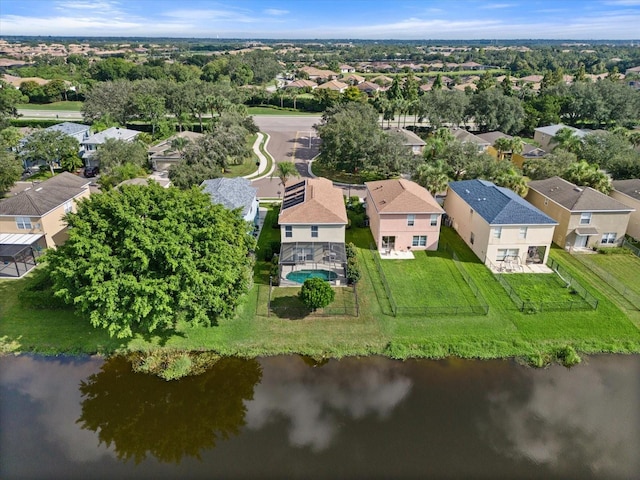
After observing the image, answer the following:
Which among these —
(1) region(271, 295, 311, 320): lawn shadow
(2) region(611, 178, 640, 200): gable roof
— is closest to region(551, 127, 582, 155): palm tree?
(2) region(611, 178, 640, 200): gable roof

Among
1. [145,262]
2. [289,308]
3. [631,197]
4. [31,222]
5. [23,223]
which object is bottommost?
[289,308]

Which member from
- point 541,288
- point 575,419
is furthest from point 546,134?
point 575,419

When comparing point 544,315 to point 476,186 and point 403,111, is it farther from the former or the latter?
point 403,111

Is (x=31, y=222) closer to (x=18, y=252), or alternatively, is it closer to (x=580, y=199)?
(x=18, y=252)

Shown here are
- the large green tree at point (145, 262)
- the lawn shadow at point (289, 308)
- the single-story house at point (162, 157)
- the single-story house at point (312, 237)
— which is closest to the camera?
the large green tree at point (145, 262)

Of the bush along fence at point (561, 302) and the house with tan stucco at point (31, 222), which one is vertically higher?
the house with tan stucco at point (31, 222)

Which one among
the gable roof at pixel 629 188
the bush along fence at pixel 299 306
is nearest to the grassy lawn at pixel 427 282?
the bush along fence at pixel 299 306

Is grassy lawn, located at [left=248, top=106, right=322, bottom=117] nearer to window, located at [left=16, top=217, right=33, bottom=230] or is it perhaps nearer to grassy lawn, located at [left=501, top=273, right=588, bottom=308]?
window, located at [left=16, top=217, right=33, bottom=230]

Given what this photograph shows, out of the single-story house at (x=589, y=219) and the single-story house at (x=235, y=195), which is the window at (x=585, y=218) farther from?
the single-story house at (x=235, y=195)
